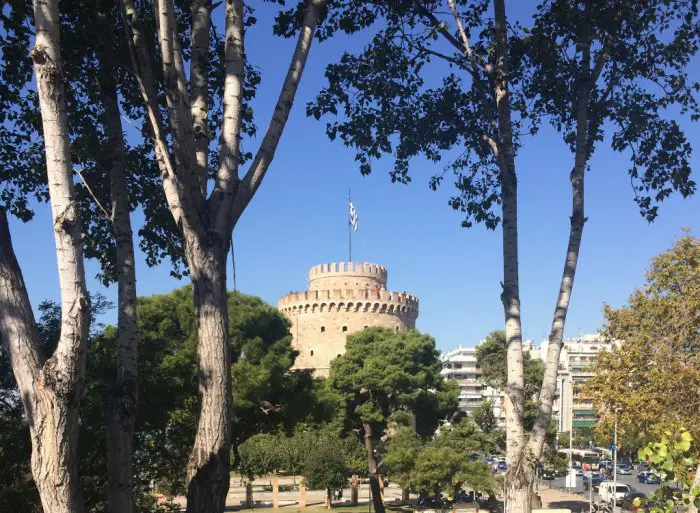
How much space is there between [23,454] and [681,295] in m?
12.6

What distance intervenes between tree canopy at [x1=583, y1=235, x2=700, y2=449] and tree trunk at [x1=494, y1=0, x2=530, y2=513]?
742cm

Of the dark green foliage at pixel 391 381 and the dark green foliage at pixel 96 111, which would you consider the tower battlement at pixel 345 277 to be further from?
the dark green foliage at pixel 96 111

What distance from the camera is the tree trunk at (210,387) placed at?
4.61 meters

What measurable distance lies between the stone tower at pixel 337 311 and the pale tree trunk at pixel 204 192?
42702 millimetres

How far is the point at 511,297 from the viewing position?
7.14 metres

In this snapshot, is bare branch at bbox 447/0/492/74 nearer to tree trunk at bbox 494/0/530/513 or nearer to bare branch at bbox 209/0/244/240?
tree trunk at bbox 494/0/530/513

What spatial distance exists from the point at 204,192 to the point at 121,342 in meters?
2.32

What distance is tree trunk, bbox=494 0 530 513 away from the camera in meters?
6.84

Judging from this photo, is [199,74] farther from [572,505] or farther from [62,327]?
[572,505]

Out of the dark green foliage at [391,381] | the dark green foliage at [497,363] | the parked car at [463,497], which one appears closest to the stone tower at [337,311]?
the dark green foliage at [391,381]

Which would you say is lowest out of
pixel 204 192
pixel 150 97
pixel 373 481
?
pixel 373 481

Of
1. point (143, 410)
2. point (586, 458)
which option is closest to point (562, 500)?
point (586, 458)

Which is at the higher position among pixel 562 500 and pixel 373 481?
pixel 373 481

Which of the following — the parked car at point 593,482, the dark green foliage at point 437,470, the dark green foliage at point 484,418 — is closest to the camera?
the dark green foliage at point 437,470
